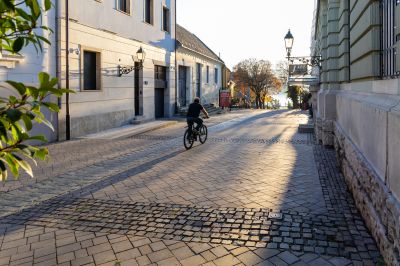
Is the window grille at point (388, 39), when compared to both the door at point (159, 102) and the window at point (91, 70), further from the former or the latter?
the door at point (159, 102)

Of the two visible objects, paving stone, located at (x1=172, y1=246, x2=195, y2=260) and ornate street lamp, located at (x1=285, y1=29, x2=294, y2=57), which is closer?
paving stone, located at (x1=172, y1=246, x2=195, y2=260)

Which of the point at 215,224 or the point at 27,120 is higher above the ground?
the point at 27,120

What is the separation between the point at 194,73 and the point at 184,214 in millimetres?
24639

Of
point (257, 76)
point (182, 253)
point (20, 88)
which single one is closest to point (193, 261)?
point (182, 253)

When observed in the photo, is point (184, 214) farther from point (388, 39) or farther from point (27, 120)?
point (27, 120)

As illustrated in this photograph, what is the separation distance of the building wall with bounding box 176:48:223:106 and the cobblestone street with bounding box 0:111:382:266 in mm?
17785

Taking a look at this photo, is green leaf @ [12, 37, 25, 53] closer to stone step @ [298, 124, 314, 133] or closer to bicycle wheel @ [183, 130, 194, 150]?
bicycle wheel @ [183, 130, 194, 150]

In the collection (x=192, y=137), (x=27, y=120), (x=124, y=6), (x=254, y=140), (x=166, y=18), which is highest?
(x=166, y=18)

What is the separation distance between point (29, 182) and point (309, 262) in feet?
17.8

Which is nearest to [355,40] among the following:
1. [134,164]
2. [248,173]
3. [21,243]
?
[248,173]

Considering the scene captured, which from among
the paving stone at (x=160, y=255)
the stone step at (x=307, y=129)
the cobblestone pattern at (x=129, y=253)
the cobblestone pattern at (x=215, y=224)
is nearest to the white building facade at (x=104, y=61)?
the cobblestone pattern at (x=215, y=224)

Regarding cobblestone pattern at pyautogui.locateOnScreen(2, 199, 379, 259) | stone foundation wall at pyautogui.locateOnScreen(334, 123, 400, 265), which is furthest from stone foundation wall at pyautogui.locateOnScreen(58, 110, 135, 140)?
stone foundation wall at pyautogui.locateOnScreen(334, 123, 400, 265)

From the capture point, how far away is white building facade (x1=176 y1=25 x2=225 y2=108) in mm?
26672

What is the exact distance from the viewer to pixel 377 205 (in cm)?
389
